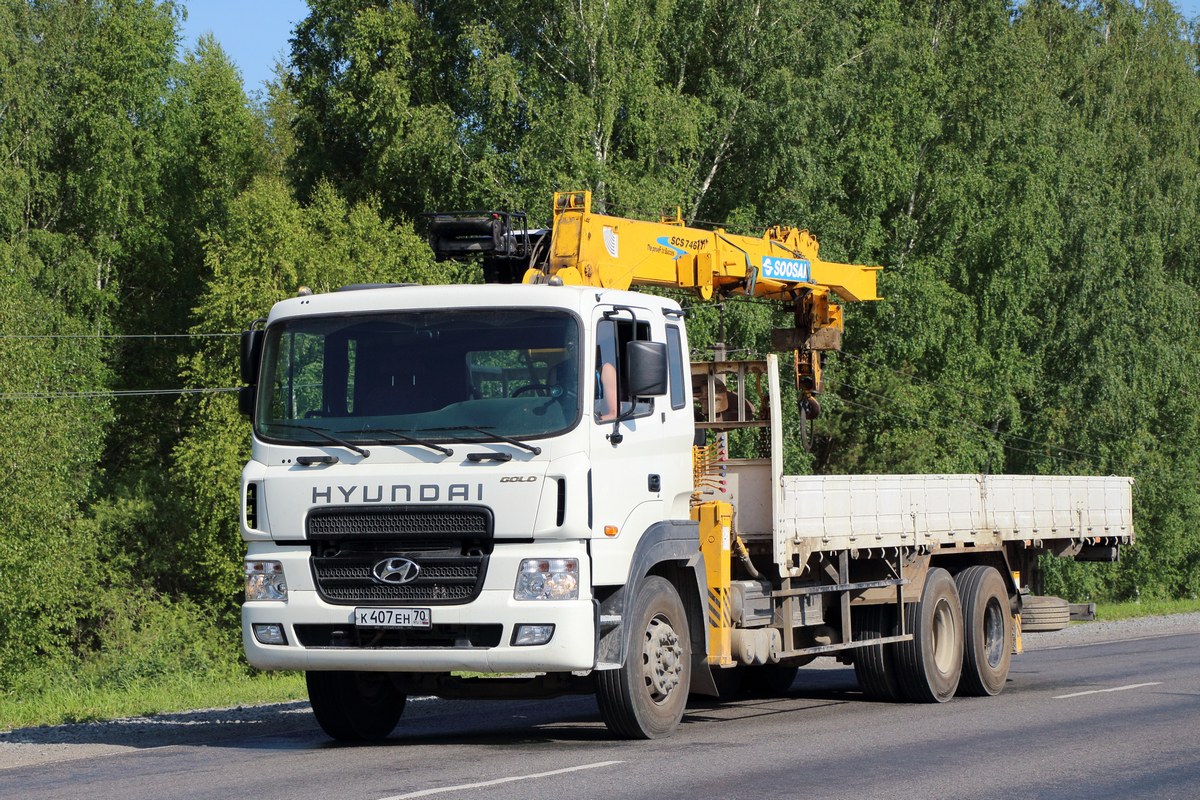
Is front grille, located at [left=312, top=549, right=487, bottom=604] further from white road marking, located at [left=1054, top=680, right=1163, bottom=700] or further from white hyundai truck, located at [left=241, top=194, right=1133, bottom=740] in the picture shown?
white road marking, located at [left=1054, top=680, right=1163, bottom=700]

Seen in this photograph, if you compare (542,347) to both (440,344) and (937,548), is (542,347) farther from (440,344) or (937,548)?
(937,548)

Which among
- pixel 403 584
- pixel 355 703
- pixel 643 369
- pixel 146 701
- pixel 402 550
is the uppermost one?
pixel 643 369

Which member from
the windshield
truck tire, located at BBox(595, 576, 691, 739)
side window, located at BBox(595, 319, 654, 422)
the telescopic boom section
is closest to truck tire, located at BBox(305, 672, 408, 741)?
truck tire, located at BBox(595, 576, 691, 739)

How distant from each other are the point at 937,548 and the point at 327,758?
6.52 meters

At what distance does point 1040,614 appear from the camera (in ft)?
53.3

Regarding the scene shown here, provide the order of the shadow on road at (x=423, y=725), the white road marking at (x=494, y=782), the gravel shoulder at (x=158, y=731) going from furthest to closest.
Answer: the shadow on road at (x=423, y=725)
the gravel shoulder at (x=158, y=731)
the white road marking at (x=494, y=782)

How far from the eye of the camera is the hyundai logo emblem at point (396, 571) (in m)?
9.98

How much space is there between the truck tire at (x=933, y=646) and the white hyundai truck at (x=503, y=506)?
175 cm

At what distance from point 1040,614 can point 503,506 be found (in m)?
8.39

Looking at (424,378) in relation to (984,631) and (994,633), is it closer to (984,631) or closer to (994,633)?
(984,631)

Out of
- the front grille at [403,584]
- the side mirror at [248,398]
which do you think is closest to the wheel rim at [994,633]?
the front grille at [403,584]

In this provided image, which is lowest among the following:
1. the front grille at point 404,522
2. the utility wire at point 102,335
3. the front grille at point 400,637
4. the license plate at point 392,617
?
the front grille at point 400,637

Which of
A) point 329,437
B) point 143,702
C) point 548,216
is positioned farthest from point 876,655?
point 548,216

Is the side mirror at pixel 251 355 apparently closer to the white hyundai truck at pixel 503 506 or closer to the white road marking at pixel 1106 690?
the white hyundai truck at pixel 503 506
